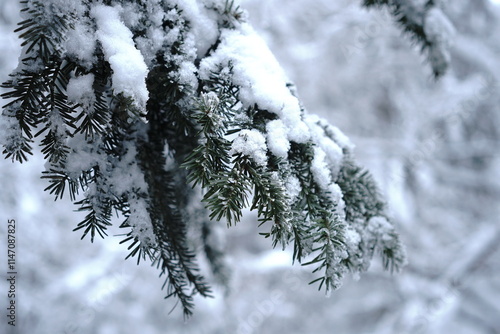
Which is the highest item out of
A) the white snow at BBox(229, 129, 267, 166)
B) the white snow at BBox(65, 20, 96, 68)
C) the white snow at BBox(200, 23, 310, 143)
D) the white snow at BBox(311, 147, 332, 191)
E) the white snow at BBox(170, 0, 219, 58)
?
the white snow at BBox(170, 0, 219, 58)

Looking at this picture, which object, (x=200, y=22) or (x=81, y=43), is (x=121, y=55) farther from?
(x=200, y=22)

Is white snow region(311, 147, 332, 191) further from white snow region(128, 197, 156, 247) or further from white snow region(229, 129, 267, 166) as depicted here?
white snow region(128, 197, 156, 247)

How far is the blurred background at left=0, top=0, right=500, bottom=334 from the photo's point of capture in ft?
10.7

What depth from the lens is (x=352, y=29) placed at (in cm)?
464

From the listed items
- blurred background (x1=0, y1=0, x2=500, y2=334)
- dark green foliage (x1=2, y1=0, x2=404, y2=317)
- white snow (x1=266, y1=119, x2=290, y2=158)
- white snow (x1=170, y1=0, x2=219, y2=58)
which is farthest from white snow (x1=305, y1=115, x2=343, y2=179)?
blurred background (x1=0, y1=0, x2=500, y2=334)

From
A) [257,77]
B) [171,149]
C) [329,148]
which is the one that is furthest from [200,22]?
[329,148]

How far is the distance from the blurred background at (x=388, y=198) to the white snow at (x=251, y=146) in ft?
8.31

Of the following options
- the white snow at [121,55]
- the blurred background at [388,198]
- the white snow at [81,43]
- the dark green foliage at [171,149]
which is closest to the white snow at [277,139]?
the dark green foliage at [171,149]

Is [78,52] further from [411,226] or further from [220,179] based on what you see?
[411,226]

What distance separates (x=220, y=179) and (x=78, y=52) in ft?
1.14

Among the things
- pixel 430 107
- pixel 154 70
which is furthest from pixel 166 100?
pixel 430 107

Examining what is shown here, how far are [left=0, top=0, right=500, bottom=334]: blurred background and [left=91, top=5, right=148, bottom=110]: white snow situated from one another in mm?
2603

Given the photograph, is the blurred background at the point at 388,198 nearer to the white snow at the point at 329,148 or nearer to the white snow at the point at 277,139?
the white snow at the point at 329,148

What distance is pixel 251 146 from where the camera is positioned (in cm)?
65
